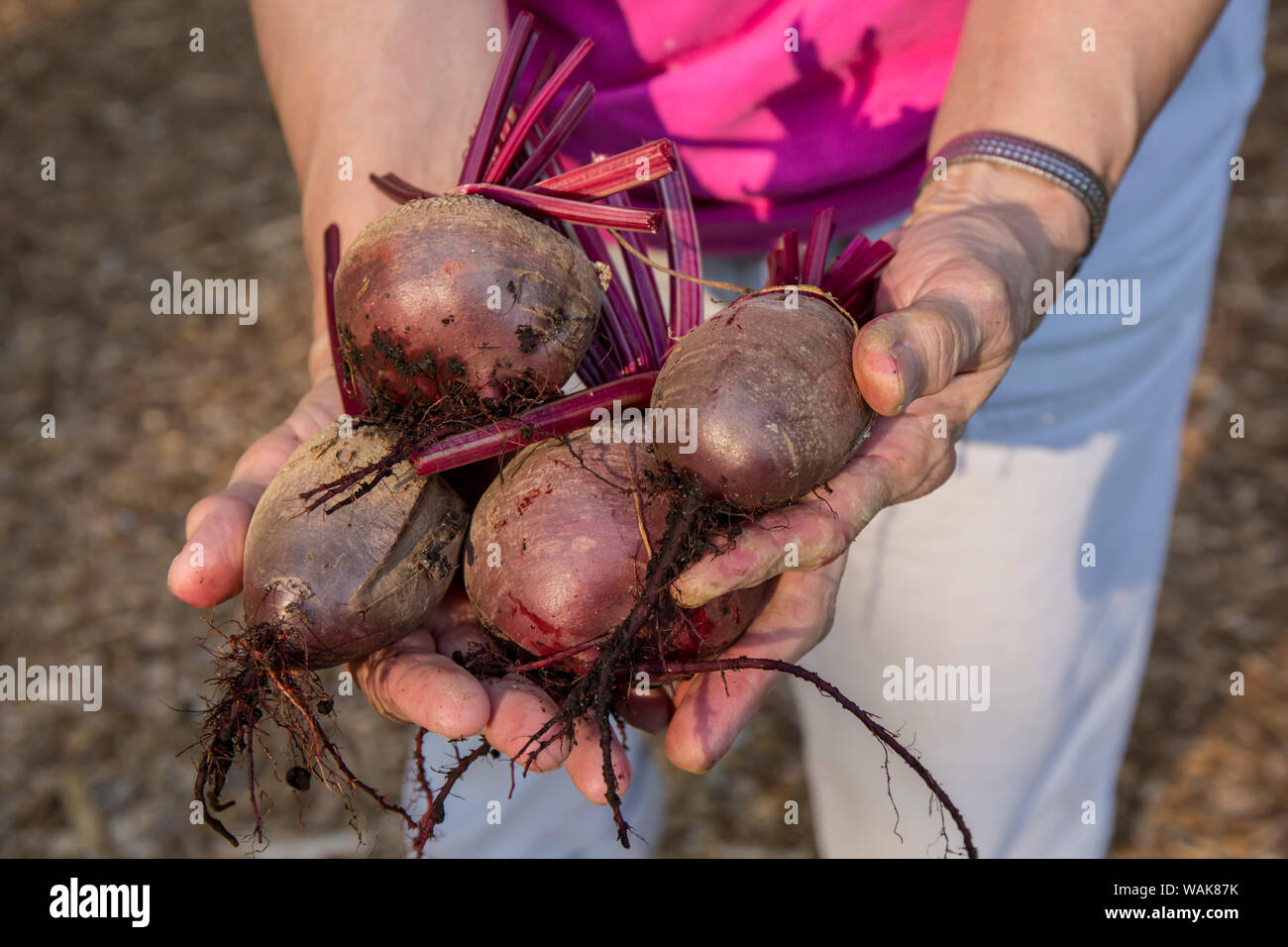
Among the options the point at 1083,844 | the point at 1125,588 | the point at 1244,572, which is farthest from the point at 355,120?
the point at 1244,572

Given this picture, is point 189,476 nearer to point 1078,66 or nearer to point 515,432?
point 515,432

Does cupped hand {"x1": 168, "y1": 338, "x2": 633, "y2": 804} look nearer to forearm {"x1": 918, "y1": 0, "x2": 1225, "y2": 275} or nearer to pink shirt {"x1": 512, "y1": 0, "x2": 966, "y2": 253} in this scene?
pink shirt {"x1": 512, "y1": 0, "x2": 966, "y2": 253}

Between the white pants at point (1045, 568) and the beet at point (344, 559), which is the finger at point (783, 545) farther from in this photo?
the white pants at point (1045, 568)

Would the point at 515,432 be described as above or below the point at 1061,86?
below

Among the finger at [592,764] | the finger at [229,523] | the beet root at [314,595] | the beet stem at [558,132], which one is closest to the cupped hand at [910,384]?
the finger at [592,764]

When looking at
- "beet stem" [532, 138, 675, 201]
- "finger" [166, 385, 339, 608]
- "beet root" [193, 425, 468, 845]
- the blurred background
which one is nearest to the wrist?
"beet stem" [532, 138, 675, 201]

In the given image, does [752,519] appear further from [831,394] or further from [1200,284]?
[1200,284]

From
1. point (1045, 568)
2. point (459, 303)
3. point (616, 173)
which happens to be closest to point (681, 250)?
point (616, 173)
